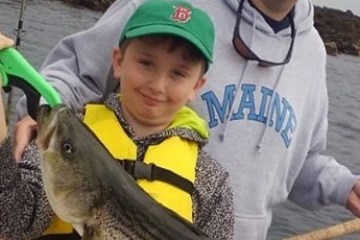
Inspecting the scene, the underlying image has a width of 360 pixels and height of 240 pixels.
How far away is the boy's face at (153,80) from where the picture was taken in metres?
3.41

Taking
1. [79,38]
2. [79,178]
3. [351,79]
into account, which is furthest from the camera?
[351,79]

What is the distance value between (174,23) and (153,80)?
0.26 meters

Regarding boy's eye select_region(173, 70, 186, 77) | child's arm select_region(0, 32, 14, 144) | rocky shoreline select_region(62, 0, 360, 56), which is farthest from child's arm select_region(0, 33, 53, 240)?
rocky shoreline select_region(62, 0, 360, 56)

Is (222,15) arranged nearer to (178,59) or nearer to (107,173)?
(178,59)

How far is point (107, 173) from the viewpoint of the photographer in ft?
9.37

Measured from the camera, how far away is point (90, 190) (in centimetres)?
279

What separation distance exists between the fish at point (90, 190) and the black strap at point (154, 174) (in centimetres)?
47

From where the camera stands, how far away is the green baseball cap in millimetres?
3441

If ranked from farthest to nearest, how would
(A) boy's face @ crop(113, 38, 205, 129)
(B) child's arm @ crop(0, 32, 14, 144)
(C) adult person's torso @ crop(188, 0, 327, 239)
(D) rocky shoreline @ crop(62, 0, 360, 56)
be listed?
(D) rocky shoreline @ crop(62, 0, 360, 56), (C) adult person's torso @ crop(188, 0, 327, 239), (A) boy's face @ crop(113, 38, 205, 129), (B) child's arm @ crop(0, 32, 14, 144)

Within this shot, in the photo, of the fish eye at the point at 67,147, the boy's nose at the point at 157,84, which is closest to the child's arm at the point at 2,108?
the fish eye at the point at 67,147

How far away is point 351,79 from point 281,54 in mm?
38024

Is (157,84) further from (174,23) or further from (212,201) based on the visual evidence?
(212,201)

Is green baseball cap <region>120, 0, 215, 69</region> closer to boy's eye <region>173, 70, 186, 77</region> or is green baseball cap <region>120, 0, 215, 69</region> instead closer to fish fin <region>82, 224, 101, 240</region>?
boy's eye <region>173, 70, 186, 77</region>

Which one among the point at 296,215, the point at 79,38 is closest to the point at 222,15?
the point at 79,38
